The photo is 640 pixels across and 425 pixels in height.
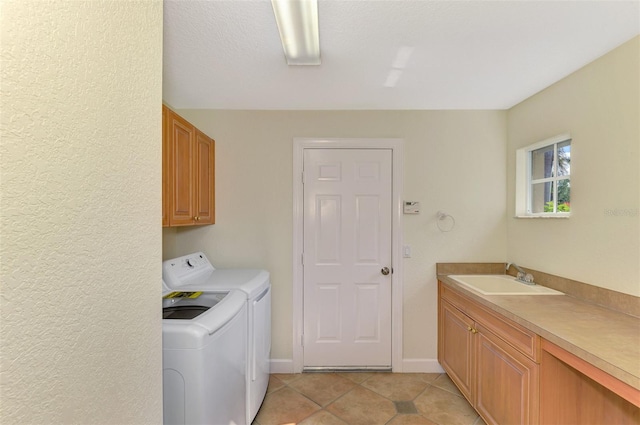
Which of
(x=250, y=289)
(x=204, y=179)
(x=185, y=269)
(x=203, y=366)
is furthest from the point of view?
(x=204, y=179)

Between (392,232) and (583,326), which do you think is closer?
(583,326)

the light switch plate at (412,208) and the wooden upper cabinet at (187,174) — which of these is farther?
the light switch plate at (412,208)

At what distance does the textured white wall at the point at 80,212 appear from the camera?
0.50 metres

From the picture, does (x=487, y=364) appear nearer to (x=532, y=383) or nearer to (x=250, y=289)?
(x=532, y=383)

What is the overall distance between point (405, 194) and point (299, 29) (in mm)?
1665

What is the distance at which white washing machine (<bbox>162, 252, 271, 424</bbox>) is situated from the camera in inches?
73.8

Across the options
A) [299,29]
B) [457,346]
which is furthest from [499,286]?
[299,29]

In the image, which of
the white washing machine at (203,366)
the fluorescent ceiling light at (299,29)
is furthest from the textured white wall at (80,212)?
the fluorescent ceiling light at (299,29)

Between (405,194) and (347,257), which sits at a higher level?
(405,194)

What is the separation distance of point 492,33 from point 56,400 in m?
2.16

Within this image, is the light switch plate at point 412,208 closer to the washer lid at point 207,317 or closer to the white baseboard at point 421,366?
the white baseboard at point 421,366

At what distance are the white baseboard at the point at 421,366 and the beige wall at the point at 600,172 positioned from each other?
→ 1233mm

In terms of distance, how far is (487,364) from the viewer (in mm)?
1806

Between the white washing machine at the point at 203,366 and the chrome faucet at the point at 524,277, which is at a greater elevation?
the chrome faucet at the point at 524,277
